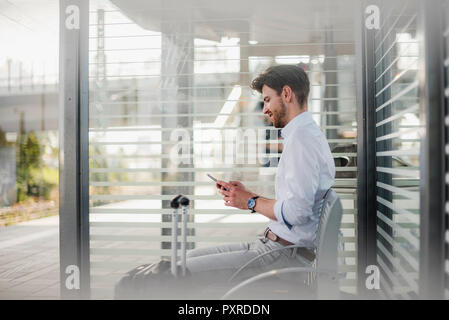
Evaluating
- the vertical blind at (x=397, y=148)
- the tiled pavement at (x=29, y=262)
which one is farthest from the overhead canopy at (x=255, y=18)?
the tiled pavement at (x=29, y=262)

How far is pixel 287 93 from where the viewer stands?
2.33 m

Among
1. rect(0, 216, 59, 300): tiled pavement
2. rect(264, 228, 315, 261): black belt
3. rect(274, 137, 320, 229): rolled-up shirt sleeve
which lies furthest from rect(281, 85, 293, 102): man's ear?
rect(0, 216, 59, 300): tiled pavement

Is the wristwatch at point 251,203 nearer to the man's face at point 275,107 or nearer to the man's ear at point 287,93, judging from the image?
the man's face at point 275,107

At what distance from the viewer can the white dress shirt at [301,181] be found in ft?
6.55

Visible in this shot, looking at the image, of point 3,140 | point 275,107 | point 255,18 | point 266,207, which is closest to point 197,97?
point 255,18

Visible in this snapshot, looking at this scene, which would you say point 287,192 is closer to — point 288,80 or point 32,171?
point 288,80

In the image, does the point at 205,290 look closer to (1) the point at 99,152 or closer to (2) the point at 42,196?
(1) the point at 99,152

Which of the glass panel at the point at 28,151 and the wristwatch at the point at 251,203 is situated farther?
the glass panel at the point at 28,151

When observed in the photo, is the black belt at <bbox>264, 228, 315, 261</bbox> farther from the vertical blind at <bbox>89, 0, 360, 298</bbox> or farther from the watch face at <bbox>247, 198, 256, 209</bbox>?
the vertical blind at <bbox>89, 0, 360, 298</bbox>

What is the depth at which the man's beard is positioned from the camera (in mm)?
2348

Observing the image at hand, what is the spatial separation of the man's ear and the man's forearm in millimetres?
567

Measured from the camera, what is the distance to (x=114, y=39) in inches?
121

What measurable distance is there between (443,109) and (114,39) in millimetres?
2310
